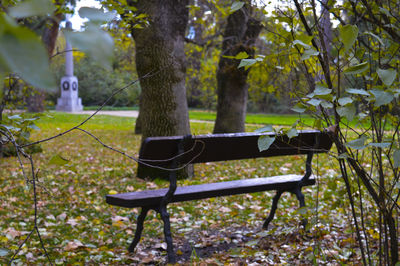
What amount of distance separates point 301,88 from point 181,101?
4166mm

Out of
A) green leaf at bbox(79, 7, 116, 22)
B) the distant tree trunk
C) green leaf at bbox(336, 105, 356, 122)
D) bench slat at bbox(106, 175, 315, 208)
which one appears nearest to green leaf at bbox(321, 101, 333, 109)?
green leaf at bbox(336, 105, 356, 122)

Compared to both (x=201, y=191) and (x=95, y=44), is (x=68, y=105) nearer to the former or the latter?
(x=201, y=191)

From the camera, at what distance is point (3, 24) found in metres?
0.41

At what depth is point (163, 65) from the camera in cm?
631

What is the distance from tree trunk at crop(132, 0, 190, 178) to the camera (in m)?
6.29

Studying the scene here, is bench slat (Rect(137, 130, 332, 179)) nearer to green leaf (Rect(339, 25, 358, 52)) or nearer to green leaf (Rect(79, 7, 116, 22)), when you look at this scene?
green leaf (Rect(339, 25, 358, 52))

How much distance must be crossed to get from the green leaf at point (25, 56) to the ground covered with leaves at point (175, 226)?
4.28ft

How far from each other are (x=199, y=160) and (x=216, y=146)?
0.58ft

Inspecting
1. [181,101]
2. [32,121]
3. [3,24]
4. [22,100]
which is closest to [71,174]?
[22,100]

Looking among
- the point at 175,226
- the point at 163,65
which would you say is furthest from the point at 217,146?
the point at 163,65

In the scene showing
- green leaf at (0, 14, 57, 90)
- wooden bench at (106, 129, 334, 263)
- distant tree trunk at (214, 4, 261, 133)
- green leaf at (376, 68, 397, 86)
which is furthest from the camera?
distant tree trunk at (214, 4, 261, 133)

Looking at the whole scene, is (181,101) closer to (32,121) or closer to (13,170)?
(13,170)

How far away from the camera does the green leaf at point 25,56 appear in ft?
1.25

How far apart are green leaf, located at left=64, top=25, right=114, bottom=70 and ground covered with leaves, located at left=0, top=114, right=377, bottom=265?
123 centimetres
